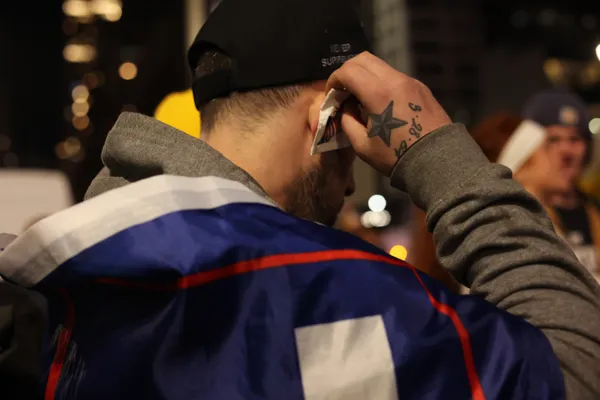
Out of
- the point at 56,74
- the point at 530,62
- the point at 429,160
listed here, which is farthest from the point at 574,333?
the point at 56,74

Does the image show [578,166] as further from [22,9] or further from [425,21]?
[22,9]

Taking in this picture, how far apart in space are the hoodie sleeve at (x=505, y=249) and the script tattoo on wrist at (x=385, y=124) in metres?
0.03

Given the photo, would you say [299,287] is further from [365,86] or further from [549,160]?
[549,160]

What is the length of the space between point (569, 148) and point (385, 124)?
225 centimetres

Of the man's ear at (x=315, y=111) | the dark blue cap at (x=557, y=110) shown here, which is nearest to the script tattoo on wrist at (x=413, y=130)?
the man's ear at (x=315, y=111)

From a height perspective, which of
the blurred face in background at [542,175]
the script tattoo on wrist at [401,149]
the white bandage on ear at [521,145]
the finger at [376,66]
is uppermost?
the finger at [376,66]

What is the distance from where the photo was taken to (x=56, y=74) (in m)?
14.2

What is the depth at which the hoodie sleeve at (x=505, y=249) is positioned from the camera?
833 millimetres

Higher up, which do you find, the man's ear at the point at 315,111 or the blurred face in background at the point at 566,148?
the man's ear at the point at 315,111

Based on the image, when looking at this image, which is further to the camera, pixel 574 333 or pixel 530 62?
pixel 530 62

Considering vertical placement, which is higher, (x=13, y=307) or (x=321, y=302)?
(x=321, y=302)

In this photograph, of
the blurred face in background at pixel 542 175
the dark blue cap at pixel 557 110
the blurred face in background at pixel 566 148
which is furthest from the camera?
the dark blue cap at pixel 557 110

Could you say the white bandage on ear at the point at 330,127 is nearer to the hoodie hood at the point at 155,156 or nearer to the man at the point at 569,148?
the hoodie hood at the point at 155,156

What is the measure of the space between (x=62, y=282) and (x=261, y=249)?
0.20 meters
